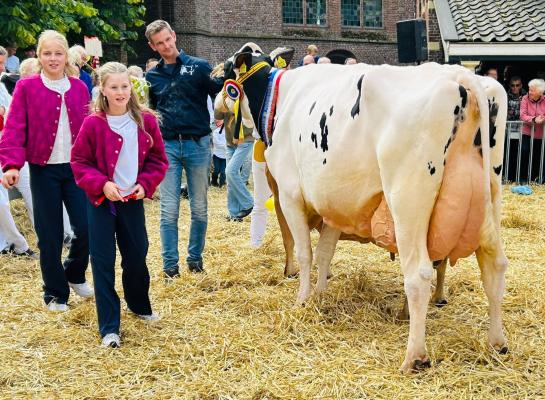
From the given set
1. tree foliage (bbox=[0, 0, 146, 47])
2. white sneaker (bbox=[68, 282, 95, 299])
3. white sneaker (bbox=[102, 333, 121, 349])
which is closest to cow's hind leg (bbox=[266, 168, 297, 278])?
white sneaker (bbox=[68, 282, 95, 299])

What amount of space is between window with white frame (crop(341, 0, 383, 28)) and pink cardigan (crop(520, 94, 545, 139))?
25.7 metres

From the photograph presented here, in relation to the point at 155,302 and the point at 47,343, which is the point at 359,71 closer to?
the point at 155,302

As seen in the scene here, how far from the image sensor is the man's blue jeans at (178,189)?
6.00 meters

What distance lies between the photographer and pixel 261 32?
34531 mm

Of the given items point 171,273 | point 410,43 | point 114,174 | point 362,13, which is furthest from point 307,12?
point 114,174

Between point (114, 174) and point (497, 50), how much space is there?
10.3 m

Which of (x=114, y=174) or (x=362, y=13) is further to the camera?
(x=362, y=13)

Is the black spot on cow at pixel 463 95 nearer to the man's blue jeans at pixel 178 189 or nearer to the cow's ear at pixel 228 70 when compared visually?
the cow's ear at pixel 228 70

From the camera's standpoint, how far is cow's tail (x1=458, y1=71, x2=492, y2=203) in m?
3.75

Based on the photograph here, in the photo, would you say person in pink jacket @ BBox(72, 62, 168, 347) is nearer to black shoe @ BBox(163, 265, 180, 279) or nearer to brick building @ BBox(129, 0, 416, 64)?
black shoe @ BBox(163, 265, 180, 279)

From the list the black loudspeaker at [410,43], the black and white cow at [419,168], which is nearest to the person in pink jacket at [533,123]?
the black loudspeaker at [410,43]

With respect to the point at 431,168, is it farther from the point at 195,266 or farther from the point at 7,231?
the point at 7,231

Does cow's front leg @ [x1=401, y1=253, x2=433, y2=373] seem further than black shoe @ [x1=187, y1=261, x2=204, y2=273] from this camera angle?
No

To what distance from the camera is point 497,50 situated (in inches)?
508
